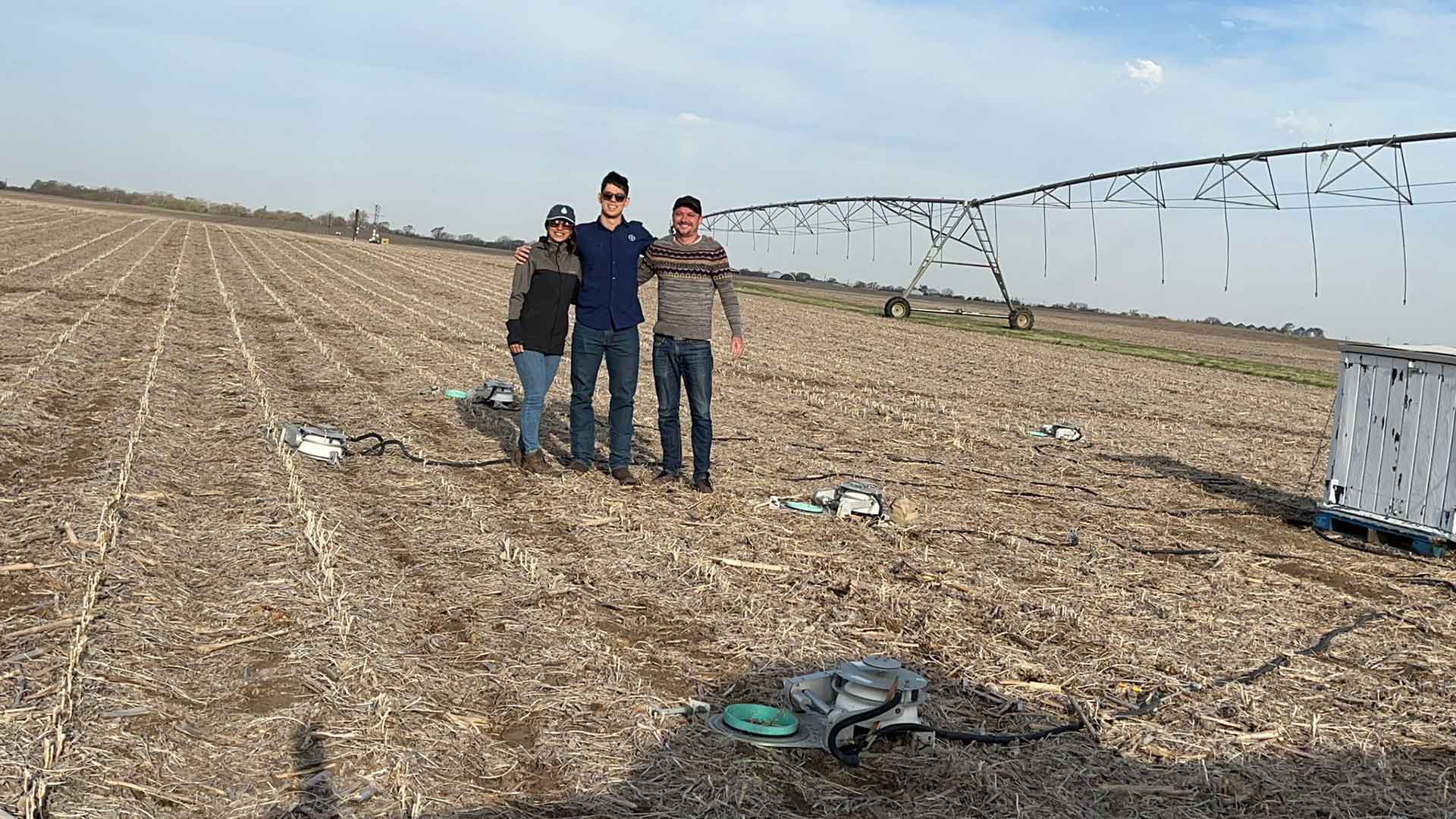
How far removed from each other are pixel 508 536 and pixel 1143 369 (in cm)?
2356

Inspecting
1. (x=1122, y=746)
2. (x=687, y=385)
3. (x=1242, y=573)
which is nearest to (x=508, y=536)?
(x=687, y=385)

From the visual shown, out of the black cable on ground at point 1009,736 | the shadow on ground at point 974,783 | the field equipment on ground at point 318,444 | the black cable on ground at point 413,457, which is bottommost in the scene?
the shadow on ground at point 974,783

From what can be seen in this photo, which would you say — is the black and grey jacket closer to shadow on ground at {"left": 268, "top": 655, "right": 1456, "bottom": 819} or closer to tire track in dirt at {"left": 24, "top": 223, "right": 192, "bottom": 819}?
tire track in dirt at {"left": 24, "top": 223, "right": 192, "bottom": 819}

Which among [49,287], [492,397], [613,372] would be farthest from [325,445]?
[49,287]

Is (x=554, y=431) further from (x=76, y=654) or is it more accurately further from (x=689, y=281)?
(x=76, y=654)

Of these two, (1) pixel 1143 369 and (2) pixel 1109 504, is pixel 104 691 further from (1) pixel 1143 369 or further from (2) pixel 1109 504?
(1) pixel 1143 369

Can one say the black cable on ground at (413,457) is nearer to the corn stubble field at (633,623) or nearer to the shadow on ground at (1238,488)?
the corn stubble field at (633,623)

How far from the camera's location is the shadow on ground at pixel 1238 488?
9.91 metres

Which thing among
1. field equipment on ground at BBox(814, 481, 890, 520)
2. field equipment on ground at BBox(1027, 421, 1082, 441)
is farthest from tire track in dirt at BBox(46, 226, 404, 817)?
field equipment on ground at BBox(1027, 421, 1082, 441)

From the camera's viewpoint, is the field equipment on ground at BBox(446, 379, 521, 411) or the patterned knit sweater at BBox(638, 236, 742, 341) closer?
the patterned knit sweater at BBox(638, 236, 742, 341)

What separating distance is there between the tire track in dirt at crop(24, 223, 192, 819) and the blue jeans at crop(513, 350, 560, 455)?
2.70 meters

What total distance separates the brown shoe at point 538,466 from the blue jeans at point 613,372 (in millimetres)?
260

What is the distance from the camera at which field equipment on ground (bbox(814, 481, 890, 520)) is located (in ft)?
26.6

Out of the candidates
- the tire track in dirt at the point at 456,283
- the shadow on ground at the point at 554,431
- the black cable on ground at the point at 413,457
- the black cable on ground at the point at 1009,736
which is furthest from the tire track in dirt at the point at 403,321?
the black cable on ground at the point at 1009,736
